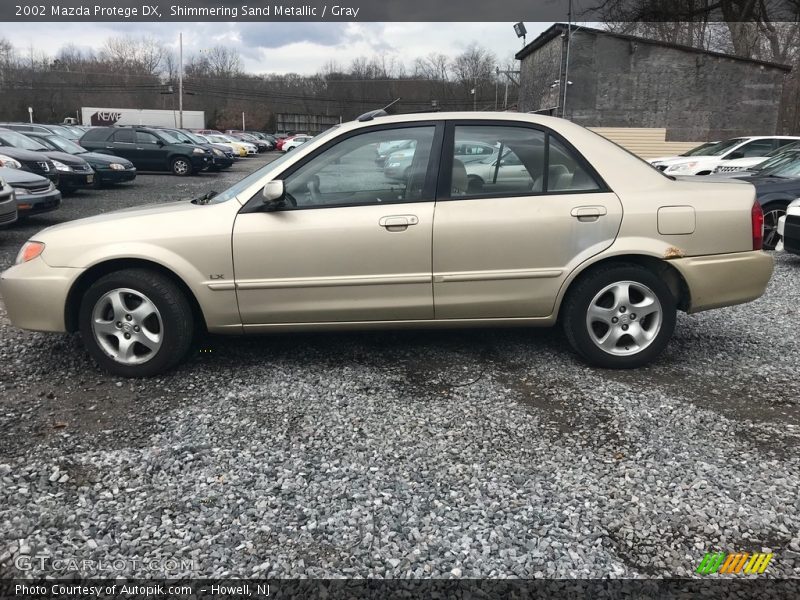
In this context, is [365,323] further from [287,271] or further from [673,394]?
[673,394]

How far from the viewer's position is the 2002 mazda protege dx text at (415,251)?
373cm

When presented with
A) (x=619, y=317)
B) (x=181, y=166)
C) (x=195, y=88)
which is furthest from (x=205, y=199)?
(x=195, y=88)

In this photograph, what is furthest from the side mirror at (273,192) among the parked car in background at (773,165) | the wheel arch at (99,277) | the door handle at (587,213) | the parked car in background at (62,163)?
the parked car in background at (62,163)

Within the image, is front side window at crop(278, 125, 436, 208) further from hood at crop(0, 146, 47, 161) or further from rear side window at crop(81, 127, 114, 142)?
rear side window at crop(81, 127, 114, 142)

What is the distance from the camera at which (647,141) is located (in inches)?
939

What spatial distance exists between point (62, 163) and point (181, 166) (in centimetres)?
796

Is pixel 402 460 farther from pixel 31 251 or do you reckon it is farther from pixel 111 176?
pixel 111 176

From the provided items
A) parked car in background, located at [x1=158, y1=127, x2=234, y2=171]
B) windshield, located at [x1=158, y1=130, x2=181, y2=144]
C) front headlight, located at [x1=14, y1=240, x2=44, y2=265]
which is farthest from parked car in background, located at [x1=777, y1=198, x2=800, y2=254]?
windshield, located at [x1=158, y1=130, x2=181, y2=144]

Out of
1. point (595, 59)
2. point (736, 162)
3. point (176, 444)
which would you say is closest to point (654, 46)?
point (595, 59)

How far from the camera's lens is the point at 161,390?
12.1 ft

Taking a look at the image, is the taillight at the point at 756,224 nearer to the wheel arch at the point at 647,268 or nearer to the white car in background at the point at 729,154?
the wheel arch at the point at 647,268

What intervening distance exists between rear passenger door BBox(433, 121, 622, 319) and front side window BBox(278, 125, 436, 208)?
0.17 metres

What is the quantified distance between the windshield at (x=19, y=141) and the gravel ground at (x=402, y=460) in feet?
36.0

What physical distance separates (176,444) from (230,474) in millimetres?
439
